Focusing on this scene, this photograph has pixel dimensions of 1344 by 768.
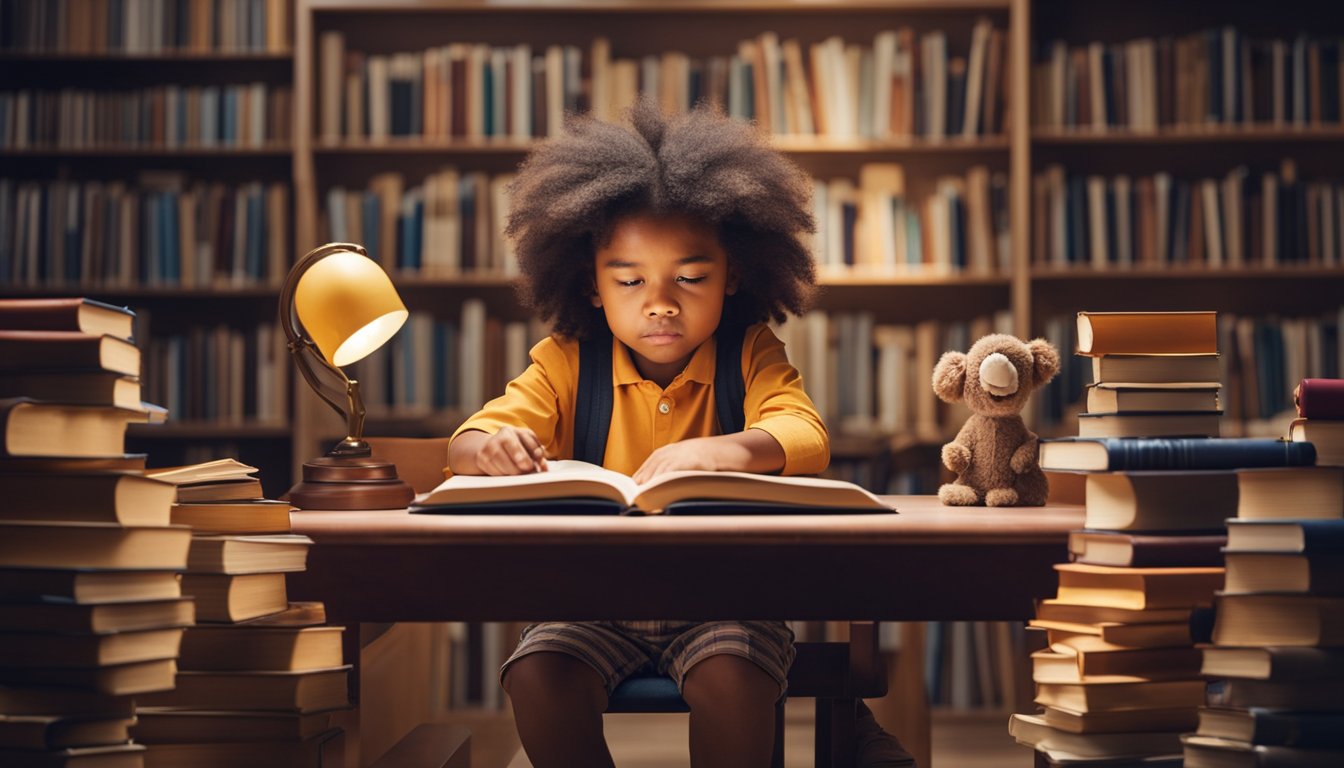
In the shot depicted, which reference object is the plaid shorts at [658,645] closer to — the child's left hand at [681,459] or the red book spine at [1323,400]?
the child's left hand at [681,459]

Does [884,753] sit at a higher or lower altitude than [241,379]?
lower

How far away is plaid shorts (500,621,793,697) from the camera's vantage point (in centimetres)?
148

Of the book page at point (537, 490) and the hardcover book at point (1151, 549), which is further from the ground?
the book page at point (537, 490)

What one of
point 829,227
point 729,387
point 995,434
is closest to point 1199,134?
point 829,227

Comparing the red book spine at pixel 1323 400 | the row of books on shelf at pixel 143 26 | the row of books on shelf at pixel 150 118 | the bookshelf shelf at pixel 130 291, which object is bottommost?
the red book spine at pixel 1323 400

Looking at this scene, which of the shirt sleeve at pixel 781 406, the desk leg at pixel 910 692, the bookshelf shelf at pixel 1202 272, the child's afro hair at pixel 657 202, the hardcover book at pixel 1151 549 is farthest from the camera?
the bookshelf shelf at pixel 1202 272

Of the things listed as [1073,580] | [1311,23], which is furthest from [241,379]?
[1311,23]

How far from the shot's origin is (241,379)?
3.78m

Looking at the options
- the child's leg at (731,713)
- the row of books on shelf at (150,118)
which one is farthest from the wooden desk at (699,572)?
the row of books on shelf at (150,118)

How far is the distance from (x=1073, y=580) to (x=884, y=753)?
2.13 ft

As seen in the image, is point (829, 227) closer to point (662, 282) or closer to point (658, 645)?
point (662, 282)

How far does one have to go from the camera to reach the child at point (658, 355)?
146 centimetres

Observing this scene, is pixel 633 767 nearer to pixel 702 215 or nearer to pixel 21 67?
pixel 702 215

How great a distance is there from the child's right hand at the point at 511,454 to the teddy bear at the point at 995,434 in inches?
19.6
